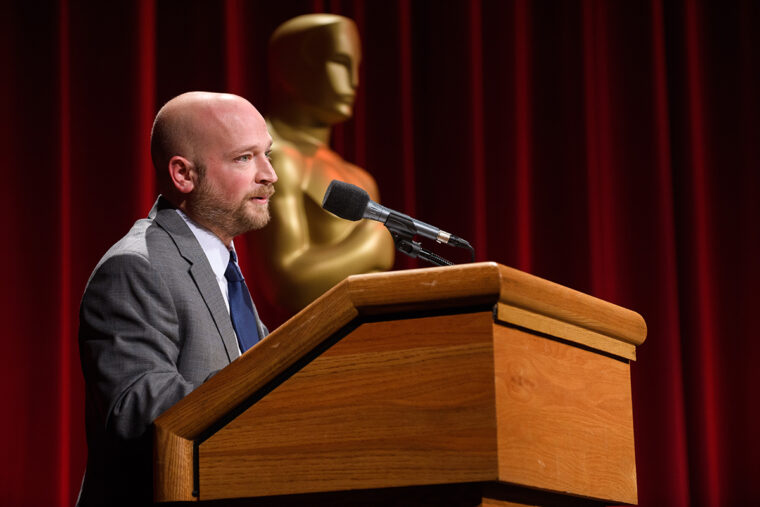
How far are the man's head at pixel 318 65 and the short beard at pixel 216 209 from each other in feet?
3.18

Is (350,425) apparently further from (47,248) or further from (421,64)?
(421,64)

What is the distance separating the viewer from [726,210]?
119 inches

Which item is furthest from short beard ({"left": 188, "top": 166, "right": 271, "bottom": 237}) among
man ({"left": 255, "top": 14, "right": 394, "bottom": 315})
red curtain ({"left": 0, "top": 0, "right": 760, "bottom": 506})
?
red curtain ({"left": 0, "top": 0, "right": 760, "bottom": 506})

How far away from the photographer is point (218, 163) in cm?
140

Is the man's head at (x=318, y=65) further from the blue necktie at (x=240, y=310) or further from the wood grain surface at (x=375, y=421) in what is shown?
the wood grain surface at (x=375, y=421)

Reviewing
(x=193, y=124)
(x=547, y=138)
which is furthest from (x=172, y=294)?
(x=547, y=138)

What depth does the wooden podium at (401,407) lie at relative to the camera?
2.78 feet

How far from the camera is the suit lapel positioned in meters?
1.24

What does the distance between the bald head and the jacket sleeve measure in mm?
253

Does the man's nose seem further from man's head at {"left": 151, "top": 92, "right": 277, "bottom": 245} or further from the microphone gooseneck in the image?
the microphone gooseneck

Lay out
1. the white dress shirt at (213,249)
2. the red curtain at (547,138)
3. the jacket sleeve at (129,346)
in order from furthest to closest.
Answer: the red curtain at (547,138) → the white dress shirt at (213,249) → the jacket sleeve at (129,346)

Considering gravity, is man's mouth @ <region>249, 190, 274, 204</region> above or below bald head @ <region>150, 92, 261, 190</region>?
below

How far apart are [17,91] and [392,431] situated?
2091mm

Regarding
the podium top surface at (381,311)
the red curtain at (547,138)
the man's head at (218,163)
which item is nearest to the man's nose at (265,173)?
the man's head at (218,163)
